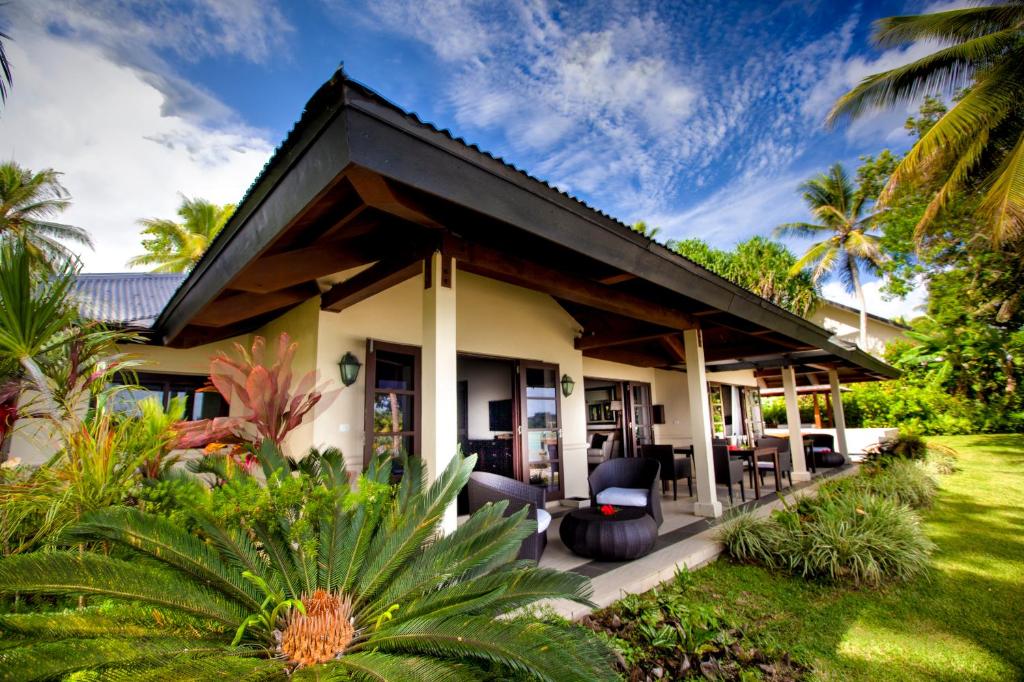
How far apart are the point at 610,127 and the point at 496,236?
628cm

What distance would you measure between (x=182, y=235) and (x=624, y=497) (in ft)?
66.1

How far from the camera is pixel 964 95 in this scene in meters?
8.35

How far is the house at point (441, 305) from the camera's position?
2.33 metres

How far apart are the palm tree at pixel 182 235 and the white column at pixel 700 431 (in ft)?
61.1

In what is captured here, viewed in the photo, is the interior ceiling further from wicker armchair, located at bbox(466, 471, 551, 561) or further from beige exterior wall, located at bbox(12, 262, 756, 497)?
wicker armchair, located at bbox(466, 471, 551, 561)

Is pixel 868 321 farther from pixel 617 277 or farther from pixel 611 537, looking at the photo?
pixel 611 537

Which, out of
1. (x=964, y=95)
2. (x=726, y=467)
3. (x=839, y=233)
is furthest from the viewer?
(x=839, y=233)

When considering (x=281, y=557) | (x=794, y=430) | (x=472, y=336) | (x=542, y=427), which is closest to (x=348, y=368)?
(x=472, y=336)

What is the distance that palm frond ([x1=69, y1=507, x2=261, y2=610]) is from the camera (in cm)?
147

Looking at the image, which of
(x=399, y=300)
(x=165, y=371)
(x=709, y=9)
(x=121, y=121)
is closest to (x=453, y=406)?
(x=399, y=300)

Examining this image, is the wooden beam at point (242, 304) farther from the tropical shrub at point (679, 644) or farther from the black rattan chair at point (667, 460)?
the black rattan chair at point (667, 460)

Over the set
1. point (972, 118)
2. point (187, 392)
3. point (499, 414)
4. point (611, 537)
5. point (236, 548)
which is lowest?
point (611, 537)

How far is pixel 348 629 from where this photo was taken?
1534 mm

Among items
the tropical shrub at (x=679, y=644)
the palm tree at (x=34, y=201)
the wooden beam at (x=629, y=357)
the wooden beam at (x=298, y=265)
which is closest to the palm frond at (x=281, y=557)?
the tropical shrub at (x=679, y=644)
